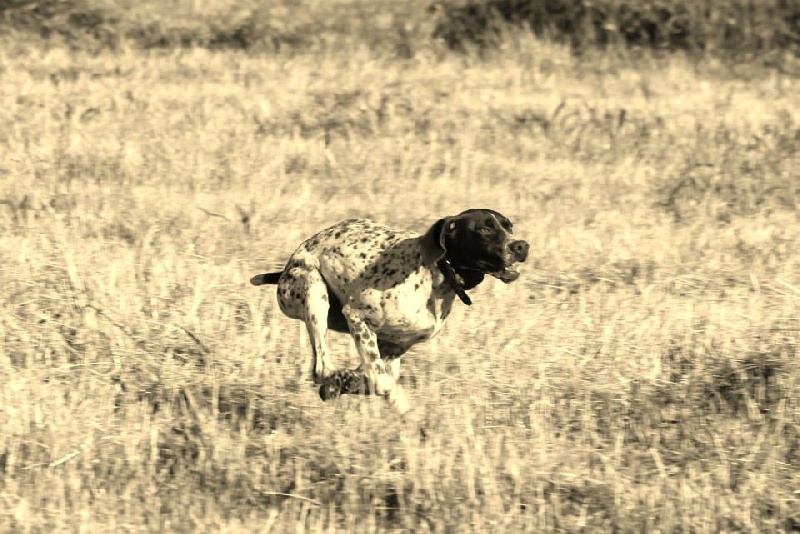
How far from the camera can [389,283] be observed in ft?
21.1

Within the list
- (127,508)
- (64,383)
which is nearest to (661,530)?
(127,508)

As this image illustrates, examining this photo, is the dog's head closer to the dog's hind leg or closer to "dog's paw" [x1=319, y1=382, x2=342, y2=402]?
the dog's hind leg

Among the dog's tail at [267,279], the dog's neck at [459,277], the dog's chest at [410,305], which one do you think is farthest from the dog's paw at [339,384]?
the dog's tail at [267,279]

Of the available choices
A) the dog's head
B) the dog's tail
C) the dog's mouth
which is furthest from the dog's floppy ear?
the dog's tail

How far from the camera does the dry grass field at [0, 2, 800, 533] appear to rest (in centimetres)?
573

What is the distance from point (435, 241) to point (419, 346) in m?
1.27

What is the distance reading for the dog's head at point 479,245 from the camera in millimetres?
6246

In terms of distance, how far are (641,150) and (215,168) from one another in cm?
369

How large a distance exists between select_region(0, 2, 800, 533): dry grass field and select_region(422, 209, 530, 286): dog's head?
2.24ft

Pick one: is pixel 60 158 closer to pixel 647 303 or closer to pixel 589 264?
pixel 589 264

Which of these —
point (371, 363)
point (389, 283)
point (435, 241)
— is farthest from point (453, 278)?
point (371, 363)

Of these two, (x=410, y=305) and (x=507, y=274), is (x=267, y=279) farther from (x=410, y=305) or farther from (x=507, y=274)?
(x=507, y=274)

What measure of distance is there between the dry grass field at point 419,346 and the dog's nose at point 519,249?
2.49ft

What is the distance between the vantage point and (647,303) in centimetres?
841
